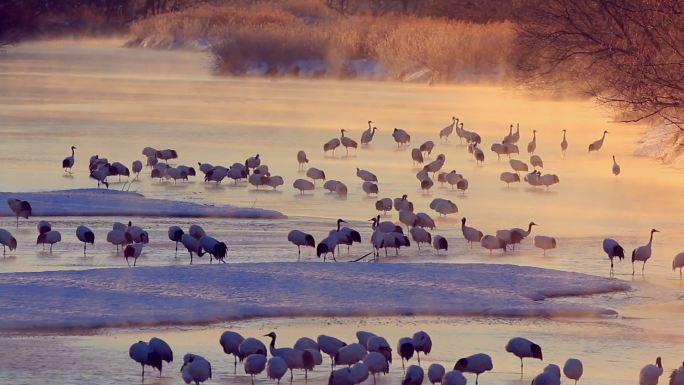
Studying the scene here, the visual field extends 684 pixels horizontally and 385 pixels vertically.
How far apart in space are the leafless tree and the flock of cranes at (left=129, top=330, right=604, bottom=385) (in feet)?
32.0

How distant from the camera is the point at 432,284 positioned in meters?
13.2

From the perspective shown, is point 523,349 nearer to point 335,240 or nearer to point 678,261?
point 678,261

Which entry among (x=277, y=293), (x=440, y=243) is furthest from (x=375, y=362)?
(x=440, y=243)

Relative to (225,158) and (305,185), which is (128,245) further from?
(225,158)

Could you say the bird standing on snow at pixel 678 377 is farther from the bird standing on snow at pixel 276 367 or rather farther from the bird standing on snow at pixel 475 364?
the bird standing on snow at pixel 276 367

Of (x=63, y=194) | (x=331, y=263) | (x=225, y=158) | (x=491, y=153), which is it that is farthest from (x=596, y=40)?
(x=331, y=263)

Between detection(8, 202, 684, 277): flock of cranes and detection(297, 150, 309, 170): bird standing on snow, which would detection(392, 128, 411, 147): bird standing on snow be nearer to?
detection(297, 150, 309, 170): bird standing on snow

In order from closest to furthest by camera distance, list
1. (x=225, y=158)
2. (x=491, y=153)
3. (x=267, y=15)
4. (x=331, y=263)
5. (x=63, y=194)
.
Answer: (x=331, y=263) → (x=63, y=194) → (x=225, y=158) → (x=491, y=153) → (x=267, y=15)

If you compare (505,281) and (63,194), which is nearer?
(505,281)

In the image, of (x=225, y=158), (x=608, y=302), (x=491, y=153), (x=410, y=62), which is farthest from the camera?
(x=410, y=62)

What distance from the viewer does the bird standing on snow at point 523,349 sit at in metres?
10.1

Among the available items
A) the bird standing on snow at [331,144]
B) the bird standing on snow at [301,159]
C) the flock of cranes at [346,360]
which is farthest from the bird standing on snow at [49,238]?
the bird standing on snow at [331,144]

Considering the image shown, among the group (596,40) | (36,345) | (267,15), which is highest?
(267,15)

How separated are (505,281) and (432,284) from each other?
74 cm
